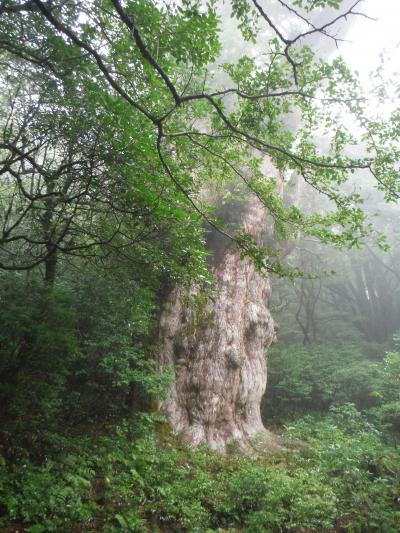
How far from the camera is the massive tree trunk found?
7012mm

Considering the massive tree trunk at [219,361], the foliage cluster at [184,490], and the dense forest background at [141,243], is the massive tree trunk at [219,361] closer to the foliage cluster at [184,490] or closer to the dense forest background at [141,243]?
the dense forest background at [141,243]

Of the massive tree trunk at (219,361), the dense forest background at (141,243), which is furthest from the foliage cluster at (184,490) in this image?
the massive tree trunk at (219,361)

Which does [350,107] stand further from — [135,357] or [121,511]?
[121,511]

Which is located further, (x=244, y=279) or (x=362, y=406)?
(x=362, y=406)

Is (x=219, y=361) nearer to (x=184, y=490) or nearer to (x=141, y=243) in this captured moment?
(x=184, y=490)

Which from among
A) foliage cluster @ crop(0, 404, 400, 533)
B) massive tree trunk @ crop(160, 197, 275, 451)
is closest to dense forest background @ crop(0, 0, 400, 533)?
foliage cluster @ crop(0, 404, 400, 533)

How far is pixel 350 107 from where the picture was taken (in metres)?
4.21

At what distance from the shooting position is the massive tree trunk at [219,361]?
701 cm

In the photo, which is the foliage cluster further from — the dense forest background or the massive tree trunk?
the massive tree trunk

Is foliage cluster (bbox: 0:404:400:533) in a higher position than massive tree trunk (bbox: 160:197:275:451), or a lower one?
lower

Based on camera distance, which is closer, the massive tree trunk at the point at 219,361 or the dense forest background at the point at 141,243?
the dense forest background at the point at 141,243

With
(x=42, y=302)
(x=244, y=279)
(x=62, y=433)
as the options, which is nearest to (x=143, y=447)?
(x=62, y=433)

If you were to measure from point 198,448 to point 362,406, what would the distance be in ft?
22.2

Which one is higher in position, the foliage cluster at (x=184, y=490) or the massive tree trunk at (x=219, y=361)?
the massive tree trunk at (x=219, y=361)
